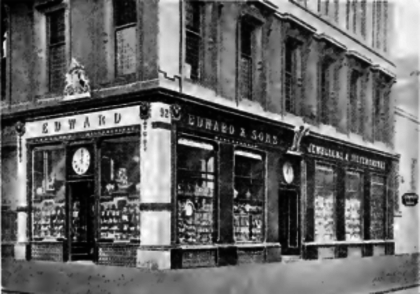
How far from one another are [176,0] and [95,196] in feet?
7.19

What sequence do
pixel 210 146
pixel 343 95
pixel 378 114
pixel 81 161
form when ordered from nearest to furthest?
pixel 378 114 → pixel 343 95 → pixel 81 161 → pixel 210 146

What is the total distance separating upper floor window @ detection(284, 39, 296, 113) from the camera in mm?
6359

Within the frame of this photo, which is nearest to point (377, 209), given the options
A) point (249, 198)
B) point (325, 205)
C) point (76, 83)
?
point (325, 205)

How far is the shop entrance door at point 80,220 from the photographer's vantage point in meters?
6.54

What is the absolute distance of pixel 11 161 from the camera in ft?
19.4

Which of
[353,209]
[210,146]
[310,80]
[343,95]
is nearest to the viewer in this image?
[353,209]

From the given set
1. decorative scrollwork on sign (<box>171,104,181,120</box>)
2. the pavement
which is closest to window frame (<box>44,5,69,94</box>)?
decorative scrollwork on sign (<box>171,104,181,120</box>)

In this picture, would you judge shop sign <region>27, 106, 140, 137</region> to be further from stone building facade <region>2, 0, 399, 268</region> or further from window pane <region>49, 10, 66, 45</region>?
window pane <region>49, 10, 66, 45</region>

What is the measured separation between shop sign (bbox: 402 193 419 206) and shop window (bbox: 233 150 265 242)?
1767 millimetres

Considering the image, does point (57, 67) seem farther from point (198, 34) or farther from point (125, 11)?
point (198, 34)

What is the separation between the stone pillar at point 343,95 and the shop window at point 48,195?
8.48 ft

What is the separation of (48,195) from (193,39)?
2.20m

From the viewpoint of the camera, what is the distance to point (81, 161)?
682cm

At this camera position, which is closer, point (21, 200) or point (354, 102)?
point (21, 200)
